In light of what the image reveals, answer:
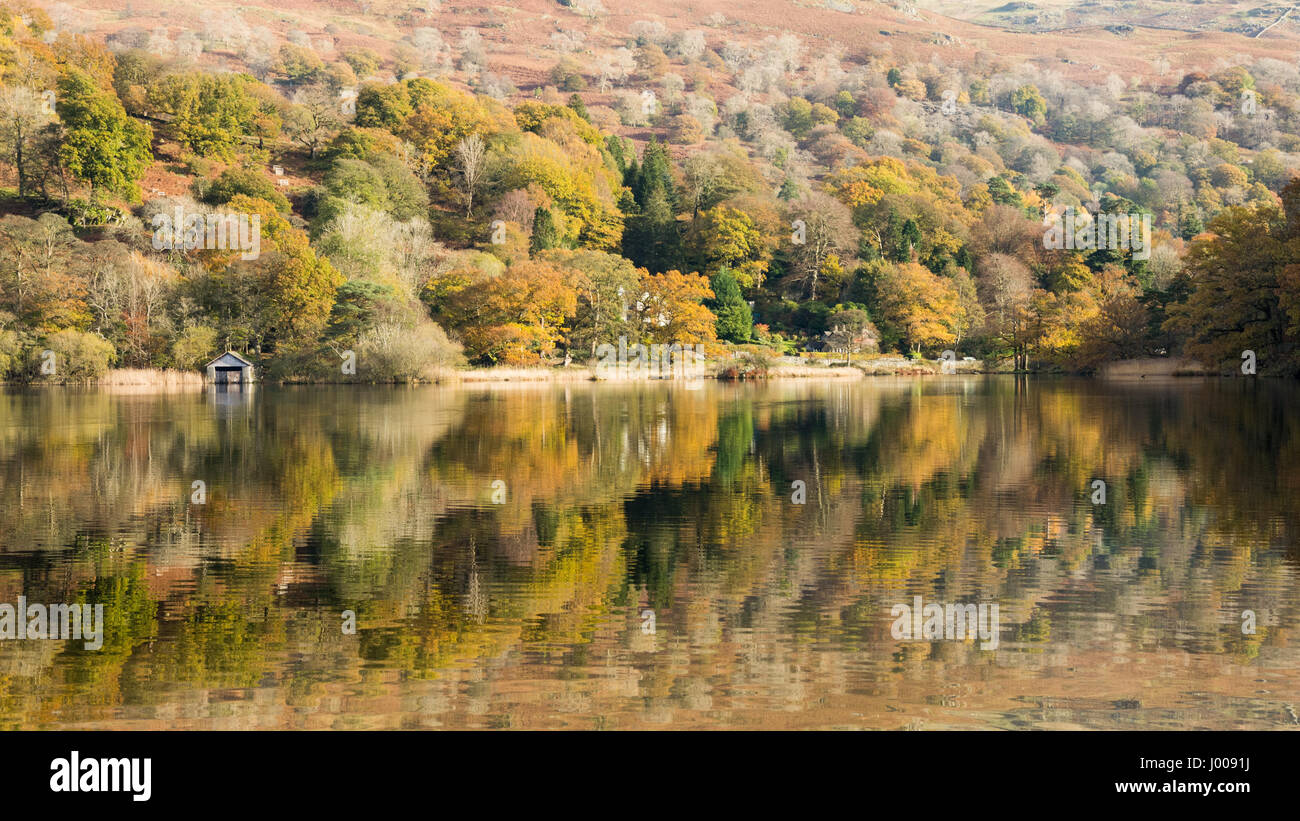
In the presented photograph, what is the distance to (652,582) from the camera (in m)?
9.94

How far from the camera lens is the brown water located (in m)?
6.68

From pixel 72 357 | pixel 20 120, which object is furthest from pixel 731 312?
pixel 20 120

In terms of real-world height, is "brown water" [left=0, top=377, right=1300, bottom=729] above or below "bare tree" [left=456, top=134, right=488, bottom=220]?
below

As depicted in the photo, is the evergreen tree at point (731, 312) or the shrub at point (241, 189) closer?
the evergreen tree at point (731, 312)

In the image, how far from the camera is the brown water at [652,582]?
6.68 metres

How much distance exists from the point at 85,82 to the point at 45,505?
82333 mm

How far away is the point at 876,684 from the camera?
693 cm

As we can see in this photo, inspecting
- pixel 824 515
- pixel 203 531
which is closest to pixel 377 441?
pixel 203 531

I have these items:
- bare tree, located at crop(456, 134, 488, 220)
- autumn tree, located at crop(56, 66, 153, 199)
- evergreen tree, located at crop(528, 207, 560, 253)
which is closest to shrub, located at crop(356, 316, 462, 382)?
Answer: evergreen tree, located at crop(528, 207, 560, 253)

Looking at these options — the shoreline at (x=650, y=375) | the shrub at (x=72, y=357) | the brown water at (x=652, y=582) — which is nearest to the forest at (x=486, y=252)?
Answer: the shrub at (x=72, y=357)

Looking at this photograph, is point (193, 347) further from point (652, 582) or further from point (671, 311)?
point (652, 582)

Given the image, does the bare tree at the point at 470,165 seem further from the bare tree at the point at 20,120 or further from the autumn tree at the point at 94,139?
the bare tree at the point at 20,120

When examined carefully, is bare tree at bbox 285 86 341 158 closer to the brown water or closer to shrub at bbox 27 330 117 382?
shrub at bbox 27 330 117 382
